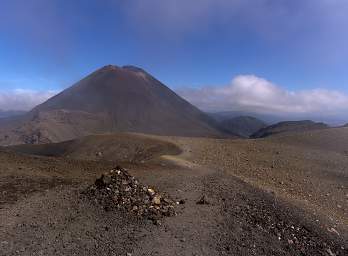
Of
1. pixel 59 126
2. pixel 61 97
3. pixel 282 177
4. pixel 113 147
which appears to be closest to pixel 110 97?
pixel 61 97

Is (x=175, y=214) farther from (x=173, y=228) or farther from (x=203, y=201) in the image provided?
(x=203, y=201)

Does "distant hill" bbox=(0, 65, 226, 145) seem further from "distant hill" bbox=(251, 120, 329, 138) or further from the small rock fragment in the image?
the small rock fragment

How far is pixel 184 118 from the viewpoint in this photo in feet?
472

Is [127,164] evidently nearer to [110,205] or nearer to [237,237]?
[110,205]

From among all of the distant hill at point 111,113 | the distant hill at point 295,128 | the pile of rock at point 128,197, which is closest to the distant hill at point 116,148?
the pile of rock at point 128,197

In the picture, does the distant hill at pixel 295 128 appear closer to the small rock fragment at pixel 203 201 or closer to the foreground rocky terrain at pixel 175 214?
the foreground rocky terrain at pixel 175 214

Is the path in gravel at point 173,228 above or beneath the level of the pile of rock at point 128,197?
beneath

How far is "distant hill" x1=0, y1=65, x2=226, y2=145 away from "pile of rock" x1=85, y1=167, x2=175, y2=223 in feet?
299

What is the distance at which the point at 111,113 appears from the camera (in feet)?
459

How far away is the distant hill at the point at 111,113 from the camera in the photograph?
371 ft

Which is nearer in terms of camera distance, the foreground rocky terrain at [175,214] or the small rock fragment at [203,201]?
the foreground rocky terrain at [175,214]

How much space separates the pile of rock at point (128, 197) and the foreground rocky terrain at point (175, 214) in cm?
11

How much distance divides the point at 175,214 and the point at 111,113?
431ft

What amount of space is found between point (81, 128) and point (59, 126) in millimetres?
7209
